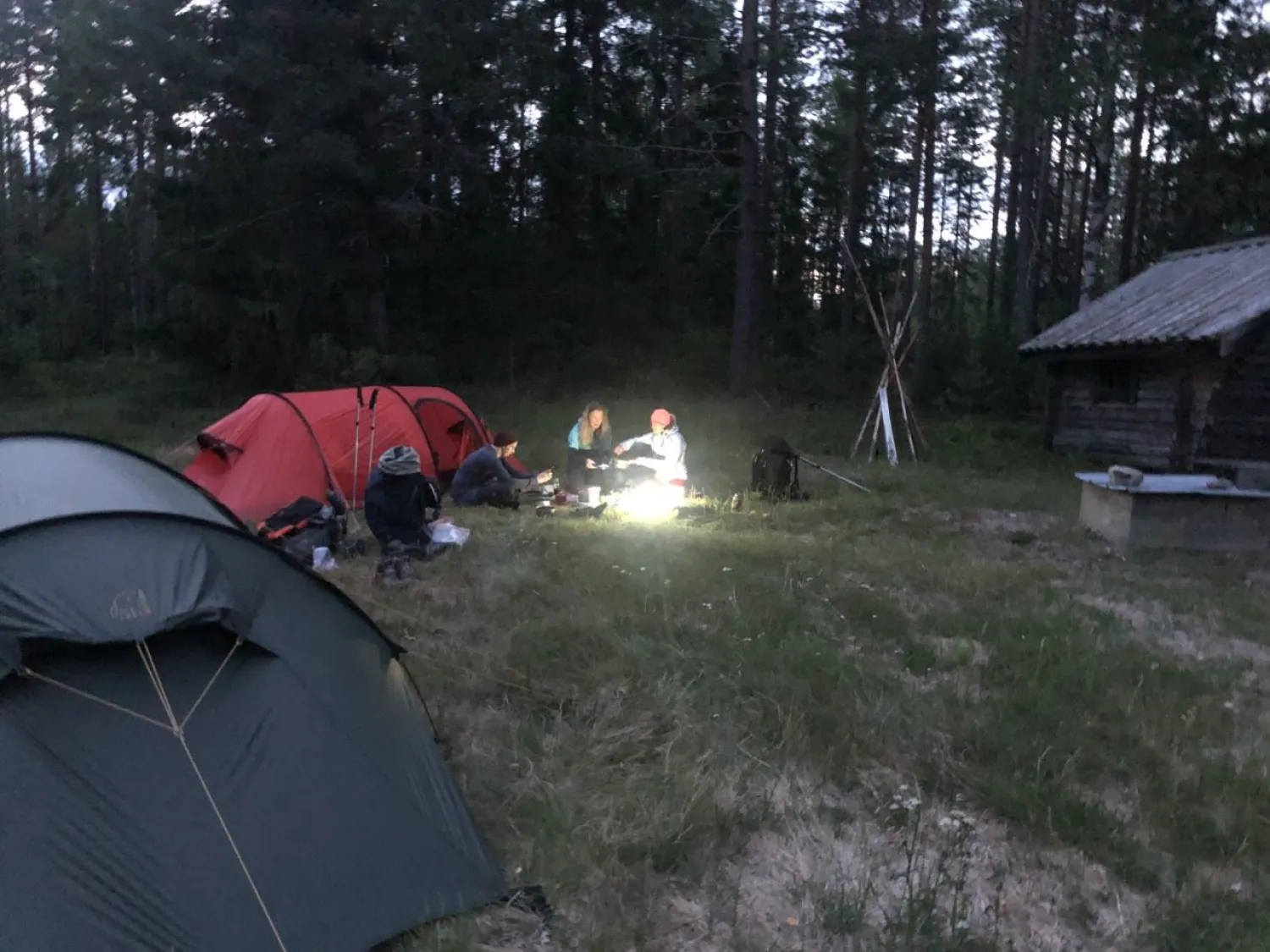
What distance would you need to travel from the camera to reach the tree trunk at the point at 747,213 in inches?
727

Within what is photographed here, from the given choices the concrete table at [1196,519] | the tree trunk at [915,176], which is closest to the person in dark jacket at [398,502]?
the concrete table at [1196,519]

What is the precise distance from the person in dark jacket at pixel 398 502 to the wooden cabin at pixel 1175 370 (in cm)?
973

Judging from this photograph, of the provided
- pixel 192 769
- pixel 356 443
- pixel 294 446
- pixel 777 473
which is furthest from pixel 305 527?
pixel 777 473

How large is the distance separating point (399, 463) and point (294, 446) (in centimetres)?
229

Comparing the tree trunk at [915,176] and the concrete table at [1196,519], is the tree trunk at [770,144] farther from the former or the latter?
the concrete table at [1196,519]

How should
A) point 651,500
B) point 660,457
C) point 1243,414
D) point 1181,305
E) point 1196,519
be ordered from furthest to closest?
point 1181,305 < point 1243,414 < point 660,457 < point 651,500 < point 1196,519

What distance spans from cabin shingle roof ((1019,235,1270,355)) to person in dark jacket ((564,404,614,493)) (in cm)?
767

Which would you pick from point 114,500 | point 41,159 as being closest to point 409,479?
point 114,500

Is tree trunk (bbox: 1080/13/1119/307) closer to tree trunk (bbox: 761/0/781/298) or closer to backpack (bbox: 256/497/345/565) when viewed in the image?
tree trunk (bbox: 761/0/781/298)

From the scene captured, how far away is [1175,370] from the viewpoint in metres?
14.1

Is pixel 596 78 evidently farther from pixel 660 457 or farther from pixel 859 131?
pixel 660 457

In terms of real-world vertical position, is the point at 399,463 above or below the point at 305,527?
above

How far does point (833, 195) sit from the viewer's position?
29266 mm

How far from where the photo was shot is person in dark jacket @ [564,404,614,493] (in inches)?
433
